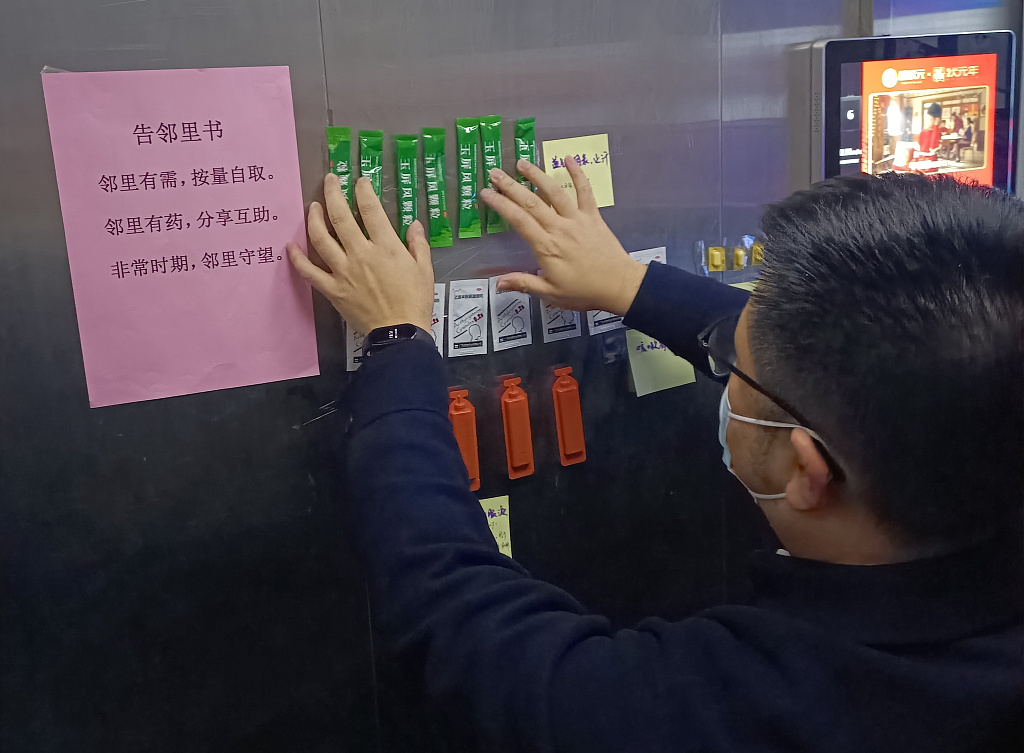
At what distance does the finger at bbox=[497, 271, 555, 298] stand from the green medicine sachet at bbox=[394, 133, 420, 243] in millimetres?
130

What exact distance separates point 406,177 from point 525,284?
187 millimetres

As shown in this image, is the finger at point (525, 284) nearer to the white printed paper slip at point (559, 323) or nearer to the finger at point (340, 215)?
the white printed paper slip at point (559, 323)

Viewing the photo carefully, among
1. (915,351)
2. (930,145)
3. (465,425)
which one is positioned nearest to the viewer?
(915,351)

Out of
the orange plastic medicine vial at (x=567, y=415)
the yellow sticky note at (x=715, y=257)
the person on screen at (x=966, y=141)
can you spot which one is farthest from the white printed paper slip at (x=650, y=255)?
the person on screen at (x=966, y=141)

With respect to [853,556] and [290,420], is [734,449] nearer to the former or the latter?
[853,556]

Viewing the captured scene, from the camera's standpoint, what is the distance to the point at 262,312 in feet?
3.03

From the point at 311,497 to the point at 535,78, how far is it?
575 mm

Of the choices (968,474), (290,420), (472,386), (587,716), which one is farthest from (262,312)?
(968,474)

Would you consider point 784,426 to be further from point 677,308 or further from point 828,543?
point 677,308

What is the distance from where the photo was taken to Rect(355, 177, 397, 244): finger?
91 cm

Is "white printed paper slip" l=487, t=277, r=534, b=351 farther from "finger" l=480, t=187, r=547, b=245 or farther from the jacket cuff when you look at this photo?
the jacket cuff

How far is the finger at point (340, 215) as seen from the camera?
2.93 feet

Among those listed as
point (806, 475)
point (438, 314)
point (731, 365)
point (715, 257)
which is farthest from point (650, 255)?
point (806, 475)

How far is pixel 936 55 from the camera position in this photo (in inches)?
47.1
